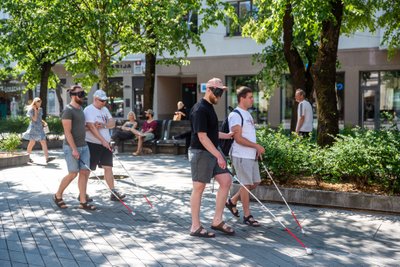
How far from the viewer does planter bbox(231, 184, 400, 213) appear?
23.7ft

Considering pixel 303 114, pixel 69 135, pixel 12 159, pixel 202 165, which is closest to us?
pixel 202 165

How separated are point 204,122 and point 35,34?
25.1 feet

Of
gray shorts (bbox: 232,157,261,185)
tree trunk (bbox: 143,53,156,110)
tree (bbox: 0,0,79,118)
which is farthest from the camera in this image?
tree trunk (bbox: 143,53,156,110)

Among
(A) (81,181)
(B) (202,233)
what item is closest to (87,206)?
(A) (81,181)

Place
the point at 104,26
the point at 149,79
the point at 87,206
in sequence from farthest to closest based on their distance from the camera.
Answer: the point at 149,79, the point at 104,26, the point at 87,206

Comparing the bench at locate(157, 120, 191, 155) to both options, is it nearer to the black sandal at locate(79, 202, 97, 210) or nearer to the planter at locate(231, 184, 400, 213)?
the planter at locate(231, 184, 400, 213)

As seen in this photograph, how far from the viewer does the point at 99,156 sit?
810cm

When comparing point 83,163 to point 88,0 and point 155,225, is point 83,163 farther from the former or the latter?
point 88,0

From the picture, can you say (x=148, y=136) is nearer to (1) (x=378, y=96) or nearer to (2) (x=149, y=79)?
(2) (x=149, y=79)

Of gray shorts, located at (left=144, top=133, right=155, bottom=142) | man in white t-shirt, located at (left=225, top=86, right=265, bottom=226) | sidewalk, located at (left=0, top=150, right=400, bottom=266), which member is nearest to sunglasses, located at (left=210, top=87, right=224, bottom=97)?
man in white t-shirt, located at (left=225, top=86, right=265, bottom=226)

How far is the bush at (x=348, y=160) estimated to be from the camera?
7.34 m

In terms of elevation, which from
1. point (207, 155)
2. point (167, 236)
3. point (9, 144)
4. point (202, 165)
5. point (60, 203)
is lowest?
point (167, 236)

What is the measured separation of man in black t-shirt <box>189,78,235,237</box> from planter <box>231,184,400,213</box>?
1957 millimetres

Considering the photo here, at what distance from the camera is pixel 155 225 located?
22.3 feet
